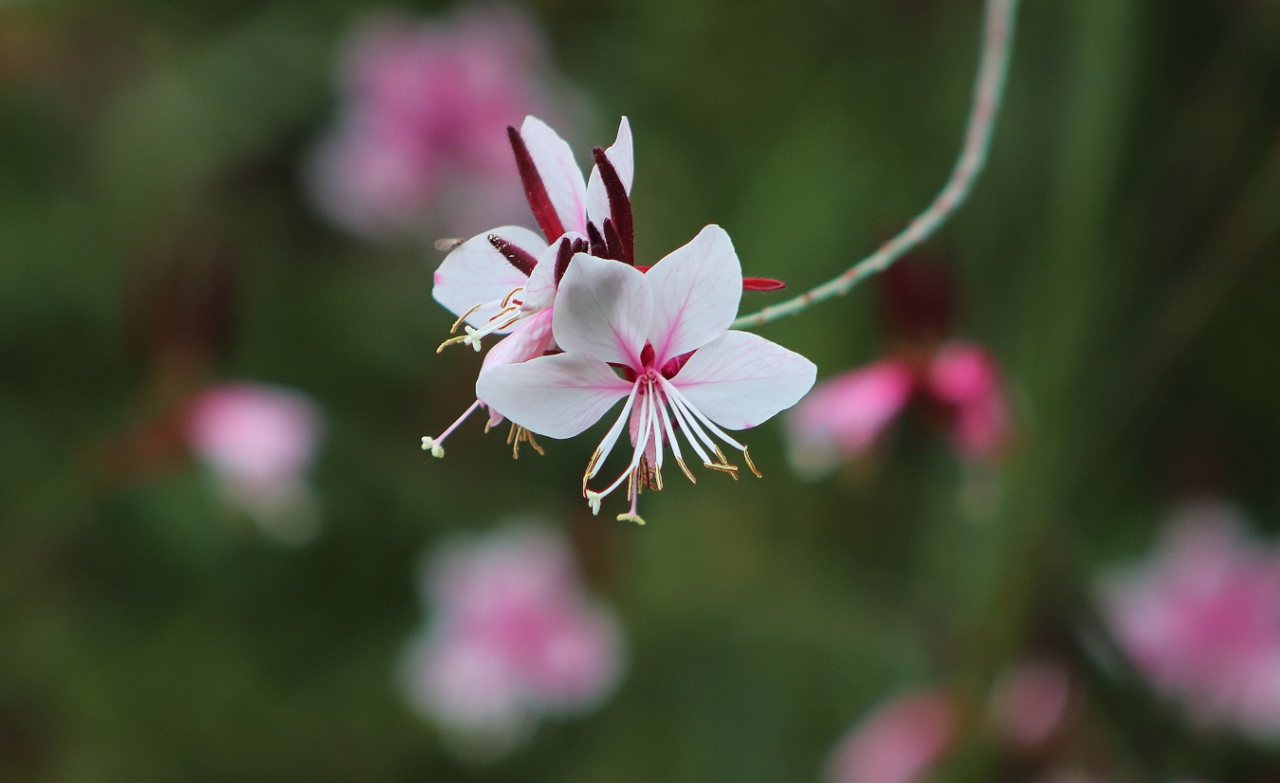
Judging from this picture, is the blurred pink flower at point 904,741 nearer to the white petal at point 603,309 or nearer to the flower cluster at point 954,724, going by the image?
the flower cluster at point 954,724

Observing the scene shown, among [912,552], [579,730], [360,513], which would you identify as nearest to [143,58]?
[360,513]

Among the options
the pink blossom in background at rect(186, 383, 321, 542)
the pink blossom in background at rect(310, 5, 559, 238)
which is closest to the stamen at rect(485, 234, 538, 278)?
the pink blossom in background at rect(186, 383, 321, 542)

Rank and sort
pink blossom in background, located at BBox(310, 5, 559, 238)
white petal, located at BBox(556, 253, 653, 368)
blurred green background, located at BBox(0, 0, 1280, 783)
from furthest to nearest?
1. pink blossom in background, located at BBox(310, 5, 559, 238)
2. blurred green background, located at BBox(0, 0, 1280, 783)
3. white petal, located at BBox(556, 253, 653, 368)

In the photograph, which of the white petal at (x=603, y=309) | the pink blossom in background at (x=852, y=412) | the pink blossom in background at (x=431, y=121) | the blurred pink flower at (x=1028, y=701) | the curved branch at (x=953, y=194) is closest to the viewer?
the white petal at (x=603, y=309)

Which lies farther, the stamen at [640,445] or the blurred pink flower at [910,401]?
the blurred pink flower at [910,401]

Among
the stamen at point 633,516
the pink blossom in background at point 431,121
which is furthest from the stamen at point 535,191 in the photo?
the pink blossom in background at point 431,121

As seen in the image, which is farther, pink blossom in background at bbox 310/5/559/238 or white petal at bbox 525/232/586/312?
pink blossom in background at bbox 310/5/559/238

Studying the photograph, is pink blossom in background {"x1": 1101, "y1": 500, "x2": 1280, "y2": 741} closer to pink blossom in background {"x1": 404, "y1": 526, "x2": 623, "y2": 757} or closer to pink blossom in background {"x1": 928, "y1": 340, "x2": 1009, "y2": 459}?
pink blossom in background {"x1": 928, "y1": 340, "x2": 1009, "y2": 459}
